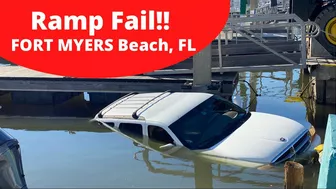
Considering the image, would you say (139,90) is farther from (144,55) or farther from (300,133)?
(300,133)

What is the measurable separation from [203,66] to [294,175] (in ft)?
17.7

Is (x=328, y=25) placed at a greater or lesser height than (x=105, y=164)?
greater

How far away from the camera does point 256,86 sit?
13.6 meters

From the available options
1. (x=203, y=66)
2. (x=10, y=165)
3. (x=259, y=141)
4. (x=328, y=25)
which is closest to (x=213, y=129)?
(x=259, y=141)

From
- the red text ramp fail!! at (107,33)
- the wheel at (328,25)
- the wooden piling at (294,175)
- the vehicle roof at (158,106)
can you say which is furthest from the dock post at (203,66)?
the wooden piling at (294,175)

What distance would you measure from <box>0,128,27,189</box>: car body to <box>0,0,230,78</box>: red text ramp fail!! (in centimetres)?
642

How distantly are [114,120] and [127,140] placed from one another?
766 mm

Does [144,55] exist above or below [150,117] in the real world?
above

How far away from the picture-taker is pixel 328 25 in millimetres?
10758

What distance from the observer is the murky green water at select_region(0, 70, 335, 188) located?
6438mm

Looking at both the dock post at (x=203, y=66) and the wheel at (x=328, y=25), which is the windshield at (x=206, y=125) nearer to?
the dock post at (x=203, y=66)

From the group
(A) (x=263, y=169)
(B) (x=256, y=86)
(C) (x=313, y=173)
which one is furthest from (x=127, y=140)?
(B) (x=256, y=86)

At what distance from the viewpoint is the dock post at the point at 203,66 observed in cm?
965

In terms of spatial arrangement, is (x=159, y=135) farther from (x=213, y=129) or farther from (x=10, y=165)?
(x=10, y=165)
